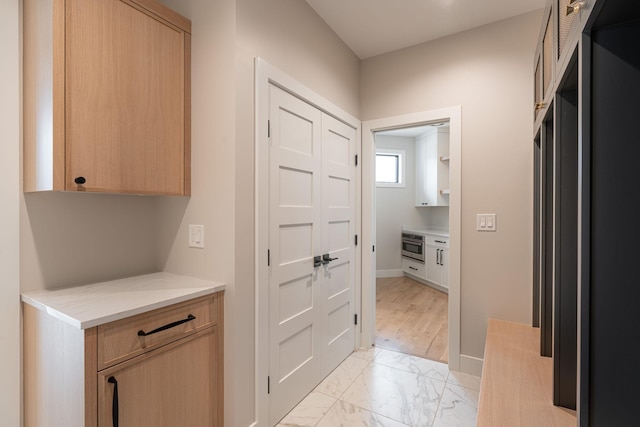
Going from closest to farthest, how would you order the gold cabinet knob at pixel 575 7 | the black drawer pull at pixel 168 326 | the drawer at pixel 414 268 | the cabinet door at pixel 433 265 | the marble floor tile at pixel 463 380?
the gold cabinet knob at pixel 575 7 < the black drawer pull at pixel 168 326 < the marble floor tile at pixel 463 380 < the cabinet door at pixel 433 265 < the drawer at pixel 414 268

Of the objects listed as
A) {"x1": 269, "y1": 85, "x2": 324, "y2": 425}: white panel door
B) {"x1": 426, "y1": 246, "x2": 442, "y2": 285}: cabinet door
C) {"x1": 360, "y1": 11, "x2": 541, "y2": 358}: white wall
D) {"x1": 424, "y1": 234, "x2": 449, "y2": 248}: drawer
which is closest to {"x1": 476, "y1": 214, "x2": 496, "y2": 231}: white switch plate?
{"x1": 360, "y1": 11, "x2": 541, "y2": 358}: white wall

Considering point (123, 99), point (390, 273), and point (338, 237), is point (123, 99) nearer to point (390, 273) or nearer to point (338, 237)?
point (338, 237)

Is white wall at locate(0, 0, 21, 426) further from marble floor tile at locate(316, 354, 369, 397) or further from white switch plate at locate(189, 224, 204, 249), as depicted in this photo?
marble floor tile at locate(316, 354, 369, 397)

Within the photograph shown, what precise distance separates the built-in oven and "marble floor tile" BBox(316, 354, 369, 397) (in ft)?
9.77

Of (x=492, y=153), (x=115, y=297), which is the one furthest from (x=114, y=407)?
(x=492, y=153)

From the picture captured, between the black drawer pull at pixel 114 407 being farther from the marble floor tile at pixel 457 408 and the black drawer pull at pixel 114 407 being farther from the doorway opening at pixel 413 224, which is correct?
the doorway opening at pixel 413 224

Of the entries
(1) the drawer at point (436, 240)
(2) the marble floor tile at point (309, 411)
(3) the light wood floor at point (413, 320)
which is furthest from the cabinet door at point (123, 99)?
(1) the drawer at point (436, 240)

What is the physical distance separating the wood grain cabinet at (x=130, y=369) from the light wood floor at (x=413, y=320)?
186 centimetres

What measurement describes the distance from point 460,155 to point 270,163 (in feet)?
4.95

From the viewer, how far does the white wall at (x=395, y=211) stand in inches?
230

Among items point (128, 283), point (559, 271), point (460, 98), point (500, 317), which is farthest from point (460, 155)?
point (128, 283)

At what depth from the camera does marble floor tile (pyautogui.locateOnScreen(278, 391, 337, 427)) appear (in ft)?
6.12

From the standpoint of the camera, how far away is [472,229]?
242 centimetres

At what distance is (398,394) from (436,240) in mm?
Result: 3062
